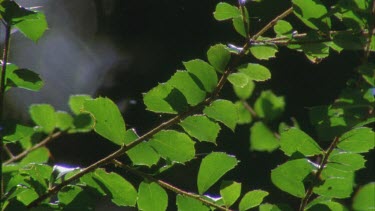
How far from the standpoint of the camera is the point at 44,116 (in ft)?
2.01

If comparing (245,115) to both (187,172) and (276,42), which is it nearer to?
(276,42)

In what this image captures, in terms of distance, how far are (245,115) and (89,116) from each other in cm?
27

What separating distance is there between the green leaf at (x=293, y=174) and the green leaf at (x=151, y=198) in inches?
5.6

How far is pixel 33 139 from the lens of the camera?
0.61m

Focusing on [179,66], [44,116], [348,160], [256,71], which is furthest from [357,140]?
[179,66]

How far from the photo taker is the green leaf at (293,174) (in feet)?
1.98

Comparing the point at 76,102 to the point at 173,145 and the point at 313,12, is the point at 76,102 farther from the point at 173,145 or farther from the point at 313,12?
the point at 313,12

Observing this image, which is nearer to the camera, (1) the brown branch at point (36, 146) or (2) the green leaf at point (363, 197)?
(2) the green leaf at point (363, 197)

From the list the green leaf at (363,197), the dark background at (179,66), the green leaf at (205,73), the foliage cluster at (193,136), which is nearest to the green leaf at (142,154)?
the foliage cluster at (193,136)

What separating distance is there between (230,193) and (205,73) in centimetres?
15

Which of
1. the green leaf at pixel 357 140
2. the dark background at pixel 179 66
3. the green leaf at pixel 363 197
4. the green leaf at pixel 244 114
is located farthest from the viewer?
the dark background at pixel 179 66

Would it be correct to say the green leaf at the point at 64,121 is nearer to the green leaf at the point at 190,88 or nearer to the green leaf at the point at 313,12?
the green leaf at the point at 190,88

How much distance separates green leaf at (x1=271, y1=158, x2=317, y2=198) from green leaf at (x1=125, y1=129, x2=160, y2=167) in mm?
147

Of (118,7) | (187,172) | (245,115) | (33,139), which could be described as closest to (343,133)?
(245,115)
